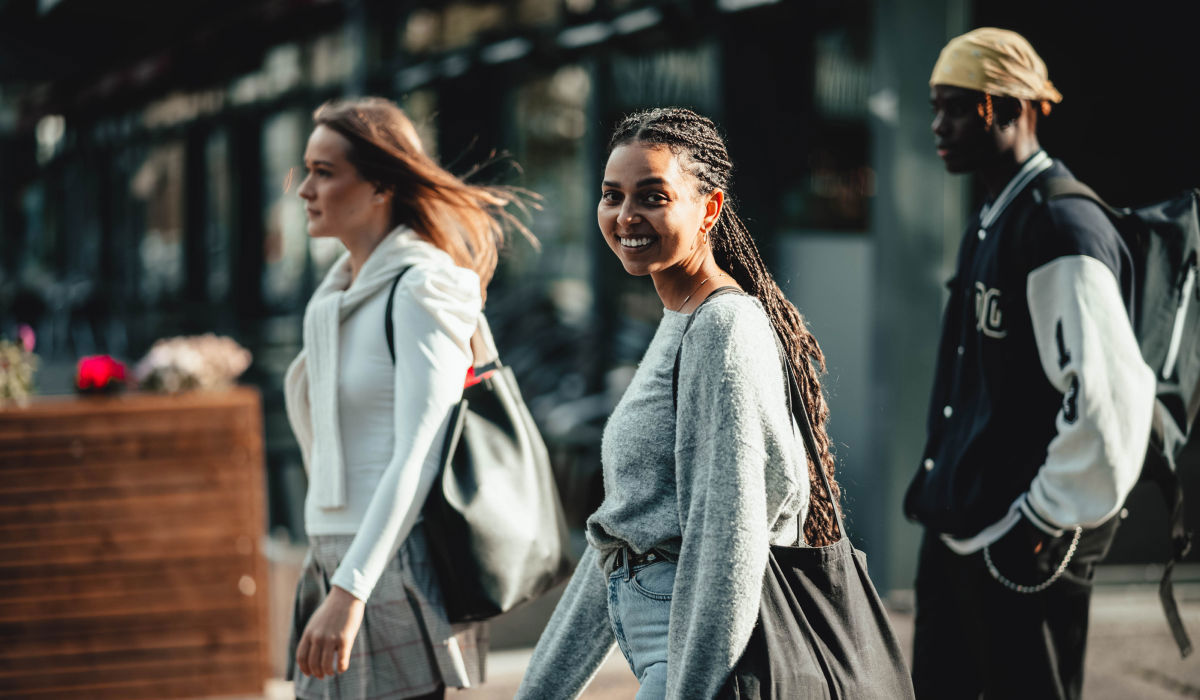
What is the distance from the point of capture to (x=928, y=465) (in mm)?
3006

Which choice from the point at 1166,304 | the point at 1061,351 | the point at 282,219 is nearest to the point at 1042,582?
the point at 1061,351

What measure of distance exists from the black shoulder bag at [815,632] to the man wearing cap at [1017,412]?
36.4 inches

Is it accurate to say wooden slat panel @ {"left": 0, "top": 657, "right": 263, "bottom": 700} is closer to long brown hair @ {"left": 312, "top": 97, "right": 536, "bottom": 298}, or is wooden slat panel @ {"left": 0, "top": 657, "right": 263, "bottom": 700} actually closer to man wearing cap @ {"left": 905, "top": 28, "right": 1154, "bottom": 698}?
long brown hair @ {"left": 312, "top": 97, "right": 536, "bottom": 298}

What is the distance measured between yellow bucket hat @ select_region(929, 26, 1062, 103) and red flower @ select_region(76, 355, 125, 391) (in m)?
3.35

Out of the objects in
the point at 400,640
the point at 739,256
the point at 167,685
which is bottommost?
the point at 167,685

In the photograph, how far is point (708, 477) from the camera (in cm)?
178

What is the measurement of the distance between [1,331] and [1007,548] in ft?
68.2

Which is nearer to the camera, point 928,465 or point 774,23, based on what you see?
point 928,465

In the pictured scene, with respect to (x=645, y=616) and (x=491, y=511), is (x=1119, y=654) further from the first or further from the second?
(x=645, y=616)

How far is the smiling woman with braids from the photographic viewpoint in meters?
1.76

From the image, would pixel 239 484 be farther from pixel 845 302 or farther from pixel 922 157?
pixel 845 302

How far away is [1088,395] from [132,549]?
349 cm

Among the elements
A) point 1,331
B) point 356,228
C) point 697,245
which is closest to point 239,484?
point 356,228

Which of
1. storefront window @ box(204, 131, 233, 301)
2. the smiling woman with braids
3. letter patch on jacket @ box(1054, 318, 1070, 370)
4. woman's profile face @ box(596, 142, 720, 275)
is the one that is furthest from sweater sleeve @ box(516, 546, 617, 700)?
storefront window @ box(204, 131, 233, 301)
